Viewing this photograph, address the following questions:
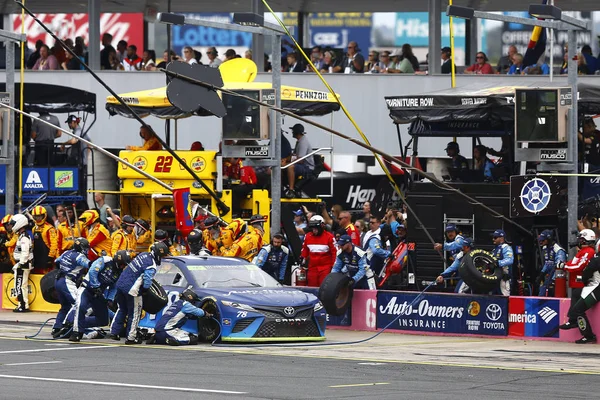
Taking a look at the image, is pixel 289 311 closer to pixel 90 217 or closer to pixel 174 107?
pixel 90 217

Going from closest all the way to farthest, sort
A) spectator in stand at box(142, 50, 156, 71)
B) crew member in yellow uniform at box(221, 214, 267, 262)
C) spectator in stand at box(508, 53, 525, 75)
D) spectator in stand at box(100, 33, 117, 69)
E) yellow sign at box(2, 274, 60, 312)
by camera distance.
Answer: crew member in yellow uniform at box(221, 214, 267, 262)
yellow sign at box(2, 274, 60, 312)
spectator in stand at box(508, 53, 525, 75)
spectator in stand at box(142, 50, 156, 71)
spectator in stand at box(100, 33, 117, 69)

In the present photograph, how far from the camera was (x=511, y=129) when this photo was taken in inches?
845

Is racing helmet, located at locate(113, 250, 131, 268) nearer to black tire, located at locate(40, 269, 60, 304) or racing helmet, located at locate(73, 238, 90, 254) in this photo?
racing helmet, located at locate(73, 238, 90, 254)

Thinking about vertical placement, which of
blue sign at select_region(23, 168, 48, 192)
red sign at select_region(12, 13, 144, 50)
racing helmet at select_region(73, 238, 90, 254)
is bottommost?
racing helmet at select_region(73, 238, 90, 254)

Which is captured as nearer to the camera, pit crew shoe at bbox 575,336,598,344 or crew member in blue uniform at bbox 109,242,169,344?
crew member in blue uniform at bbox 109,242,169,344

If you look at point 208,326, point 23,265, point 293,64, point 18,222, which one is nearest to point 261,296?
point 208,326

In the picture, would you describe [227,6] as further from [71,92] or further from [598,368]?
[598,368]

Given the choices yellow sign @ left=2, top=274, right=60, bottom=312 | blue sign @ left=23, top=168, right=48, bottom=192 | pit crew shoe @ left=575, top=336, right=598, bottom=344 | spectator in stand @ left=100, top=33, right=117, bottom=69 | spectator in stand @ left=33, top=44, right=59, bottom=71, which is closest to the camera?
pit crew shoe @ left=575, top=336, right=598, bottom=344

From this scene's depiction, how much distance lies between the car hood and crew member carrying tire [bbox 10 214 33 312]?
6363 millimetres

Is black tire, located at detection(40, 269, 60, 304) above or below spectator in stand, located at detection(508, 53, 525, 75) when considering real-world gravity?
below

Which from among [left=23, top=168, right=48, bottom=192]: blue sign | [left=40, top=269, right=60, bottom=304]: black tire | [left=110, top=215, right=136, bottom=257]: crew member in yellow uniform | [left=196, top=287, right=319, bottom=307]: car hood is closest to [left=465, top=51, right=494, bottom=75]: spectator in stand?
[left=23, top=168, right=48, bottom=192]: blue sign

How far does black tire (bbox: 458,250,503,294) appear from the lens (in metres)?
18.8

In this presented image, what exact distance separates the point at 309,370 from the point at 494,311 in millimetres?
5100

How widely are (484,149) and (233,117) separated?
4.44 m
